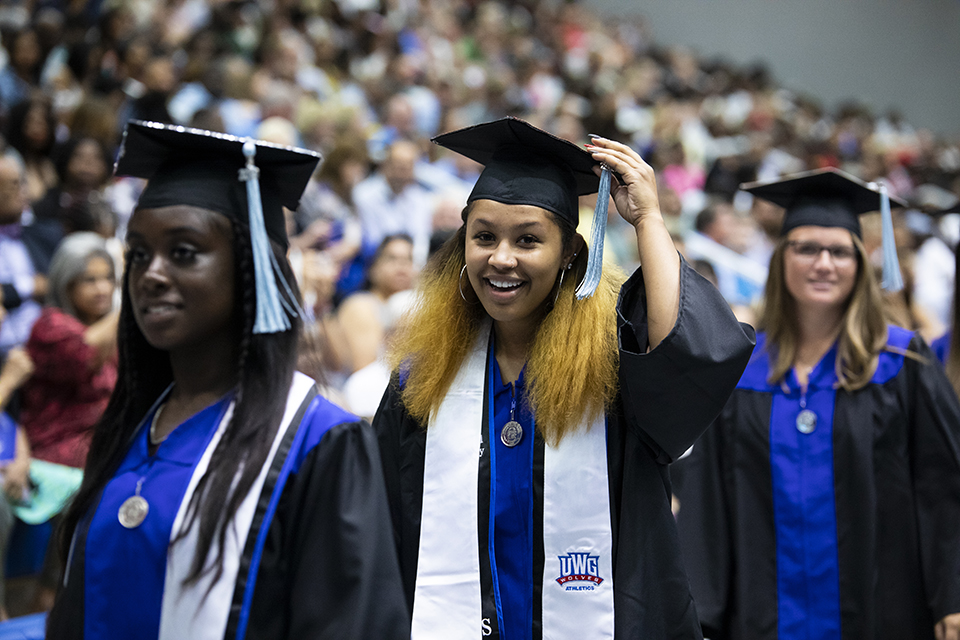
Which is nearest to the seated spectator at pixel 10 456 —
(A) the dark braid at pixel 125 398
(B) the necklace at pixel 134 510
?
(A) the dark braid at pixel 125 398

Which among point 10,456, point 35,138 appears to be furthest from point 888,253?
point 35,138

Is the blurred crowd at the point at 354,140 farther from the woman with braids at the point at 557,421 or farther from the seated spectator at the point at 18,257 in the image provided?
the woman with braids at the point at 557,421

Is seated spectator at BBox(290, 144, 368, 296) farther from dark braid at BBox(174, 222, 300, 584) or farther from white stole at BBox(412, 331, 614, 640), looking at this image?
dark braid at BBox(174, 222, 300, 584)

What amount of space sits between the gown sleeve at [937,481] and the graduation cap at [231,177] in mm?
2161

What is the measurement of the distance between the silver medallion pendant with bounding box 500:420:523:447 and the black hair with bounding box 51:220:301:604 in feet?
2.02

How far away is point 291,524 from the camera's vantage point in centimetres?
170

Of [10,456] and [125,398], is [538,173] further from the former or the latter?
[10,456]

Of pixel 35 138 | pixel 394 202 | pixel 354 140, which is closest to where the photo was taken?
pixel 35 138

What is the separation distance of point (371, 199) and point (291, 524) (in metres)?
5.33

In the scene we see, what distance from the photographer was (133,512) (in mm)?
1731

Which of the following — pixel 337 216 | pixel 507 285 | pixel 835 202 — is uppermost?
pixel 337 216

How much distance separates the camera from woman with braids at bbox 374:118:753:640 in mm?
2066

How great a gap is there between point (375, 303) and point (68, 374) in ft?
5.54

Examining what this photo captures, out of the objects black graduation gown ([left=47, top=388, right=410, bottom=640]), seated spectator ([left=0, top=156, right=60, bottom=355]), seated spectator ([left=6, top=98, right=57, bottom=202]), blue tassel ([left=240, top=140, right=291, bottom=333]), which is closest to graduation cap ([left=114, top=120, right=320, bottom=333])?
blue tassel ([left=240, top=140, right=291, bottom=333])
